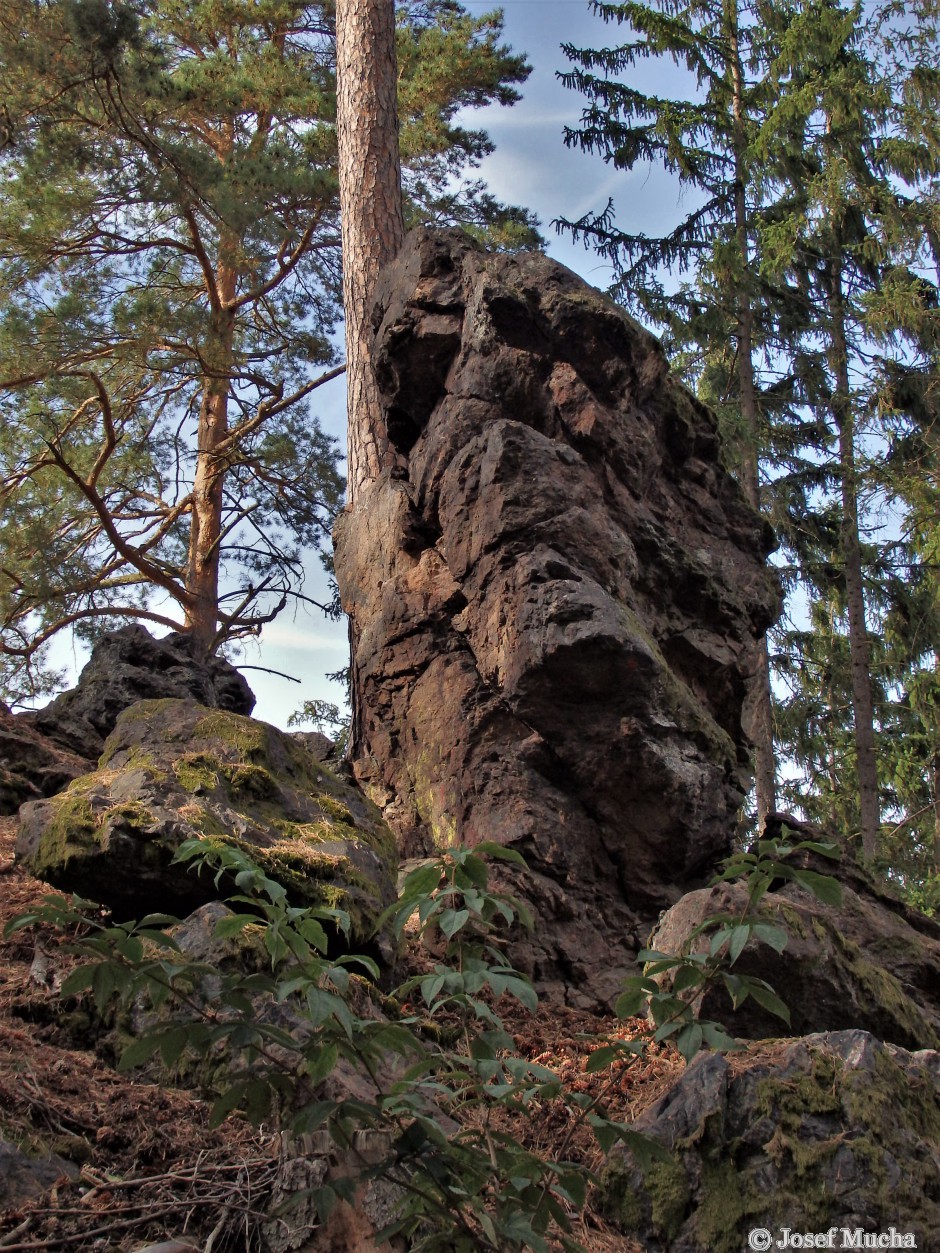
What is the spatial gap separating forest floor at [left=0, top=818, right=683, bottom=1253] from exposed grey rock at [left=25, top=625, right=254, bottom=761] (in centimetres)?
240

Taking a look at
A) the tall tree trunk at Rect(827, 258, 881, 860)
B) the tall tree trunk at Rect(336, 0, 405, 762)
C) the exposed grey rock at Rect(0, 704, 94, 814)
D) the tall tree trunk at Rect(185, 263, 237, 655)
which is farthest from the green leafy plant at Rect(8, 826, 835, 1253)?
the tall tree trunk at Rect(827, 258, 881, 860)

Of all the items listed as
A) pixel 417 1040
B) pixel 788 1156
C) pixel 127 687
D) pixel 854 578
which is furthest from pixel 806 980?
pixel 854 578

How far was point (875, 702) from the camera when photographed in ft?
51.3

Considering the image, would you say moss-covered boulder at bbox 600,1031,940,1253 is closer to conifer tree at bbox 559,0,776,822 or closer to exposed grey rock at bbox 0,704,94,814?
exposed grey rock at bbox 0,704,94,814

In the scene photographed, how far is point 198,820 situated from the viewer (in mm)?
3389

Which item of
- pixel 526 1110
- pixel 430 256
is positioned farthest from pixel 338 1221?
pixel 430 256

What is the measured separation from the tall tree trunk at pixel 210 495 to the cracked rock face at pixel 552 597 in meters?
5.67

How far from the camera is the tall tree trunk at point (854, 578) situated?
1305 cm

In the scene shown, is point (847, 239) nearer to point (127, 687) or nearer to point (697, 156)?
point (697, 156)

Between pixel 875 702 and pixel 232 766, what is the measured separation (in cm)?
1377

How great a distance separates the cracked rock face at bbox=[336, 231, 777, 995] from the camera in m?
4.60

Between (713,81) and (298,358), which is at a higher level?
(713,81)

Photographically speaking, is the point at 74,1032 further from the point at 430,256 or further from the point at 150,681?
the point at 430,256

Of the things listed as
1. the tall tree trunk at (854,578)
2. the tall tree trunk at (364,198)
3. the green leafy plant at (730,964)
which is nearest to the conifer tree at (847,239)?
the tall tree trunk at (854,578)
